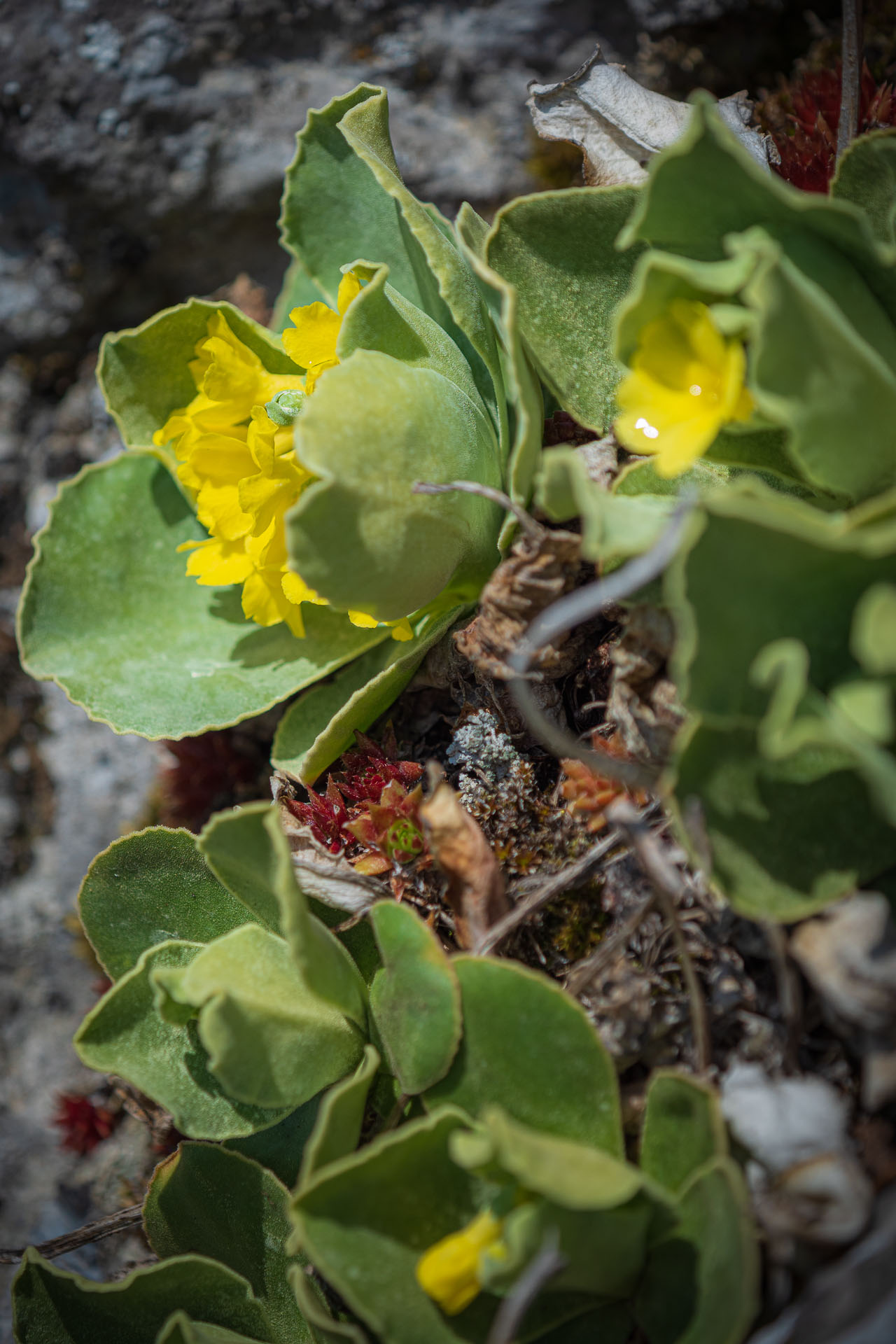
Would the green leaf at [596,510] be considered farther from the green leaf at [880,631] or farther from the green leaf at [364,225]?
the green leaf at [364,225]

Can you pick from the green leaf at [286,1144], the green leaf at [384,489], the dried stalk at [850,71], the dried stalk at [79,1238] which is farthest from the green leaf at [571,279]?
the dried stalk at [79,1238]

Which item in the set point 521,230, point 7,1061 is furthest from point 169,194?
point 7,1061

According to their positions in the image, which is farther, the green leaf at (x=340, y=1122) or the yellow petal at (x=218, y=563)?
the yellow petal at (x=218, y=563)

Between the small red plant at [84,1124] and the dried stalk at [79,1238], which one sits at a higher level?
the dried stalk at [79,1238]

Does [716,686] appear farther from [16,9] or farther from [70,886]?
[16,9]

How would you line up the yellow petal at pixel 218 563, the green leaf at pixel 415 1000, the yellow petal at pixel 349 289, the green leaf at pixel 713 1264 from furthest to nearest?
the yellow petal at pixel 218 563, the yellow petal at pixel 349 289, the green leaf at pixel 415 1000, the green leaf at pixel 713 1264

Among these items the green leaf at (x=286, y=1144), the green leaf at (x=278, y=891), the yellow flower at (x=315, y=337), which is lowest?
the green leaf at (x=286, y=1144)
